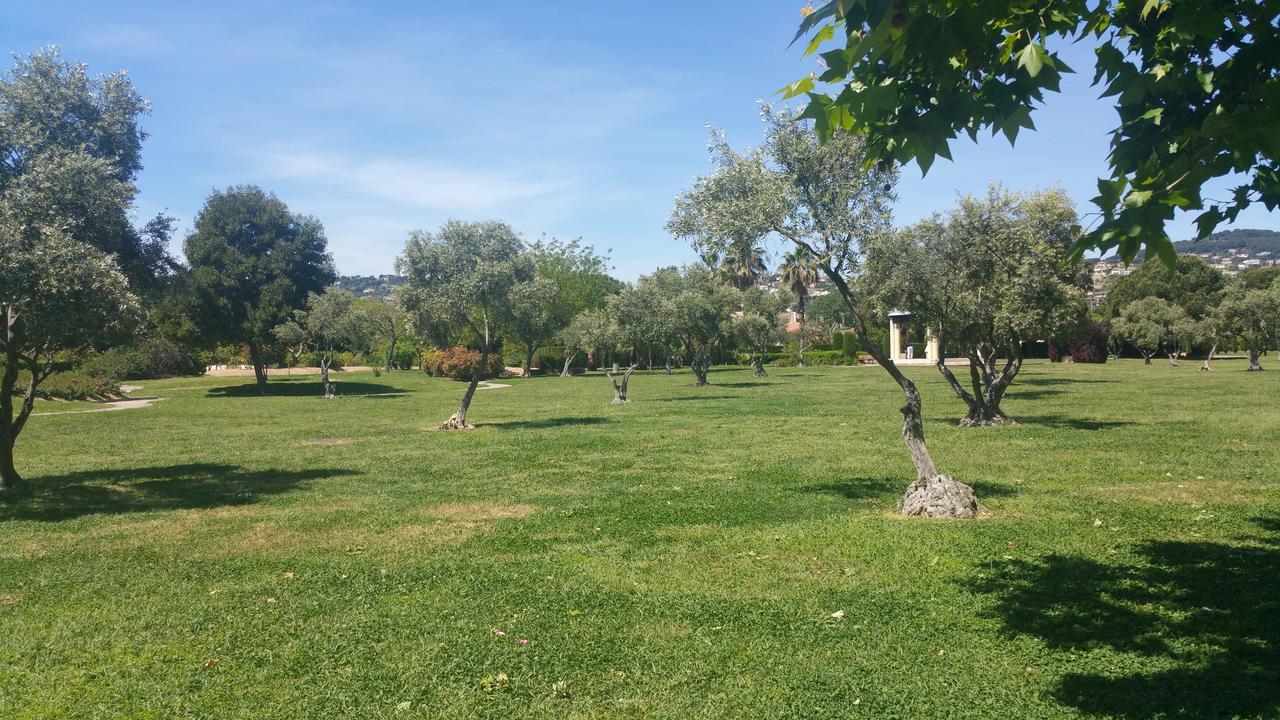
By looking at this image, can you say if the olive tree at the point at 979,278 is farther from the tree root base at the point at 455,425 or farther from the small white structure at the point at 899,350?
the small white structure at the point at 899,350

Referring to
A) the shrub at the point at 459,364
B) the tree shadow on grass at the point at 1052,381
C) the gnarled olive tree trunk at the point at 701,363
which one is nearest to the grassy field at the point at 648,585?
the tree shadow on grass at the point at 1052,381

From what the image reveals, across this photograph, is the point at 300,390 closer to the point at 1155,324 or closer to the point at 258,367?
the point at 258,367

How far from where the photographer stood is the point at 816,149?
11.1 metres

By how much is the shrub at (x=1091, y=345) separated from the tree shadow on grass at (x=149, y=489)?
60455mm

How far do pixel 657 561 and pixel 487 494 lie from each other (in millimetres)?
4633

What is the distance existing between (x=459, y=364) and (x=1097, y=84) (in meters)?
52.8

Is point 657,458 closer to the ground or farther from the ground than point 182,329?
closer to the ground

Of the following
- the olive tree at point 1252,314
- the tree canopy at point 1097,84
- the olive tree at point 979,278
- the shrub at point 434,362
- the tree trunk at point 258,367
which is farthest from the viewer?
the shrub at point 434,362

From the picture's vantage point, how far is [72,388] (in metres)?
31.0

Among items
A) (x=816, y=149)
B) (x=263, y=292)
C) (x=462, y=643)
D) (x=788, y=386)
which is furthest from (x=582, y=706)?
(x=263, y=292)

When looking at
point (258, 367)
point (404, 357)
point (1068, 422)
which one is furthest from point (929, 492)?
point (404, 357)

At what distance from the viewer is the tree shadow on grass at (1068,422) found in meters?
18.9

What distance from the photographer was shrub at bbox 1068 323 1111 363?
61219mm

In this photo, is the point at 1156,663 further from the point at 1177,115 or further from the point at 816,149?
the point at 816,149
